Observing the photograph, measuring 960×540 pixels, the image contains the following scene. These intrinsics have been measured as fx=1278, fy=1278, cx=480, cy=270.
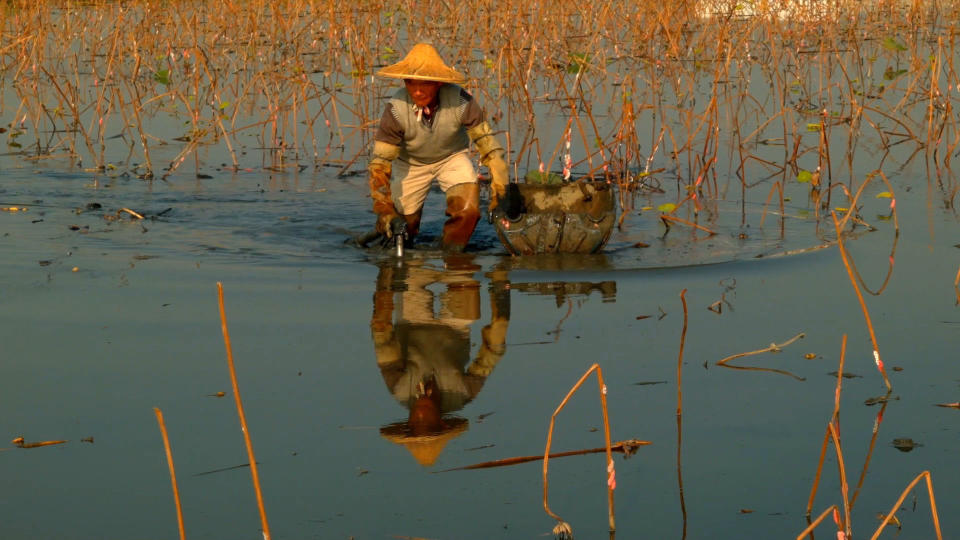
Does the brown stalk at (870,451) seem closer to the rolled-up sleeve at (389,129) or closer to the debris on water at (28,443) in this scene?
the debris on water at (28,443)

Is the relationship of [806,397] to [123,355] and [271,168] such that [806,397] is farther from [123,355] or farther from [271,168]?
[271,168]

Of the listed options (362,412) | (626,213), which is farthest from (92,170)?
(362,412)

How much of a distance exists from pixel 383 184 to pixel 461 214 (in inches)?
22.3

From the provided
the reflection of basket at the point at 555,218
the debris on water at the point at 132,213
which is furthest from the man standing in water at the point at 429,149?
the debris on water at the point at 132,213

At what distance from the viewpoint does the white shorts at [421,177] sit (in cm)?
745

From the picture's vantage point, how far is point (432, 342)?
529cm

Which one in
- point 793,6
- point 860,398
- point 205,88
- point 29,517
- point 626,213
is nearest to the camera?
point 29,517

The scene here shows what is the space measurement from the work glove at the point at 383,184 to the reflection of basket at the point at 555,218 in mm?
567

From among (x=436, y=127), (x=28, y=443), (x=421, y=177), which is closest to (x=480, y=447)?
(x=28, y=443)

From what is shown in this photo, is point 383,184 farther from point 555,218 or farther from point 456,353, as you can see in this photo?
point 456,353

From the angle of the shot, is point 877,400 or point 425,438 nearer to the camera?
point 425,438

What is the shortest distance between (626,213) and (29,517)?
5.49 m

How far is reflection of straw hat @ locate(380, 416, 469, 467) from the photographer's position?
3.92 metres

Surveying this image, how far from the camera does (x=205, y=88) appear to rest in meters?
12.8
